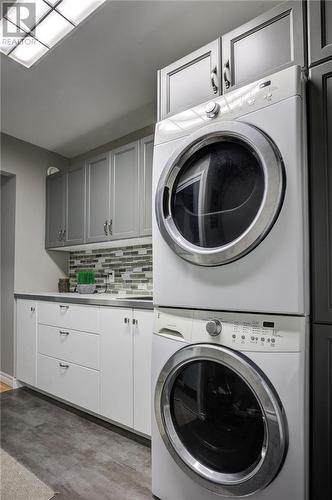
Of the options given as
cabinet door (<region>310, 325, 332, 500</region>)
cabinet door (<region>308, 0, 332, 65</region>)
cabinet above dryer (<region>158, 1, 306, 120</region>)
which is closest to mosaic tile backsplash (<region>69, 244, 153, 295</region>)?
cabinet above dryer (<region>158, 1, 306, 120</region>)

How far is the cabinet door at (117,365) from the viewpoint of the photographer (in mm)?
2059

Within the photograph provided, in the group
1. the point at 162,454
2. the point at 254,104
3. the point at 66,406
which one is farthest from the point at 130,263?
the point at 254,104

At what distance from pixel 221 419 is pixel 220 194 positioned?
934 mm

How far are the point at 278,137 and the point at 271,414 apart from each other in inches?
39.9

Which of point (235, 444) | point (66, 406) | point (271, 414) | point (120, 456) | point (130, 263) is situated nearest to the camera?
point (271, 414)

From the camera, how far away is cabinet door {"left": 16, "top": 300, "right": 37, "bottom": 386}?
9.46 feet

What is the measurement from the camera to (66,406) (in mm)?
2600

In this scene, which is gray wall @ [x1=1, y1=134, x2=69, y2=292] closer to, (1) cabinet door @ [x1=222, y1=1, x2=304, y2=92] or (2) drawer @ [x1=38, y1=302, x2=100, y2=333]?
(2) drawer @ [x1=38, y1=302, x2=100, y2=333]

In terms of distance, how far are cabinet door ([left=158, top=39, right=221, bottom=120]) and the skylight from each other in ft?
1.81

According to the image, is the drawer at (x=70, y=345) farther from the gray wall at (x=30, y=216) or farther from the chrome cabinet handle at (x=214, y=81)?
the chrome cabinet handle at (x=214, y=81)

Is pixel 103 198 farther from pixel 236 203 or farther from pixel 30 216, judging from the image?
pixel 236 203

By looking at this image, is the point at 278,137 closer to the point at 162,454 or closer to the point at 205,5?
the point at 205,5

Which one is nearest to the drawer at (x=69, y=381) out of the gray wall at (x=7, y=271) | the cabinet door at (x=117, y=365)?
the cabinet door at (x=117, y=365)

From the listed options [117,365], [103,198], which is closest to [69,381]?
[117,365]
